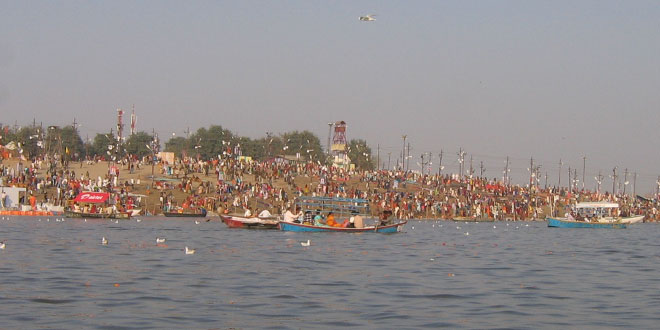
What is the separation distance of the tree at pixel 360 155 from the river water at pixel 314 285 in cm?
13296

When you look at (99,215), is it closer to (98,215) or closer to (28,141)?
(98,215)

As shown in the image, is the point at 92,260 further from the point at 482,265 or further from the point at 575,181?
the point at 575,181

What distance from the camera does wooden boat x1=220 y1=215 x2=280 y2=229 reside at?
55750 millimetres

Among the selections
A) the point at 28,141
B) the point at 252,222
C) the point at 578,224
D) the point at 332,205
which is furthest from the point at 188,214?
the point at 28,141

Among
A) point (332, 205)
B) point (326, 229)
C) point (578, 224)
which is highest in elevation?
point (332, 205)

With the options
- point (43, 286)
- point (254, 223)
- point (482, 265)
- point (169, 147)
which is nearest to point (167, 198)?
point (254, 223)

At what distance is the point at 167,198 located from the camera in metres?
80.1

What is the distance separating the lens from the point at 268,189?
278 feet

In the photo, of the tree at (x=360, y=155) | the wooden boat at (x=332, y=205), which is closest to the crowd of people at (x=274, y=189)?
the wooden boat at (x=332, y=205)

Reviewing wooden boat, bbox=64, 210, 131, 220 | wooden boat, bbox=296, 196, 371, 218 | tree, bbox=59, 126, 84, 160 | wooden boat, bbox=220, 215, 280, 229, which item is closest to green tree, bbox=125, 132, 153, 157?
tree, bbox=59, 126, 84, 160

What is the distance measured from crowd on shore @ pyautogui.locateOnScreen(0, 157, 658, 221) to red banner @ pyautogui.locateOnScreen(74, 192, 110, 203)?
275cm

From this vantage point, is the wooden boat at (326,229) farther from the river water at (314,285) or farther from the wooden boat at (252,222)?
the river water at (314,285)

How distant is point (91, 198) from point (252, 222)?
71.8ft

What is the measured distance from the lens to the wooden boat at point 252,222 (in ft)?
183
